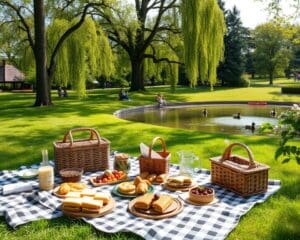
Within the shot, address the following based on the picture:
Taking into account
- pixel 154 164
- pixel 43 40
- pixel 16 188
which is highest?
pixel 43 40

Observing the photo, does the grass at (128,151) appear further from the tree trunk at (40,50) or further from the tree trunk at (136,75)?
the tree trunk at (136,75)

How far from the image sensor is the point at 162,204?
12.1 ft

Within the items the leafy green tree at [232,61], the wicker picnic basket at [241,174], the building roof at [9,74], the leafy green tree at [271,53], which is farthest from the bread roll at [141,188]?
the leafy green tree at [271,53]

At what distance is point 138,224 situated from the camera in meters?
3.54

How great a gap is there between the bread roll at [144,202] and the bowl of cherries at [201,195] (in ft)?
1.67

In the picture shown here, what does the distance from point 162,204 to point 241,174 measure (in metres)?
1.15

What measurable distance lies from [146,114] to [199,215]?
47.2 ft

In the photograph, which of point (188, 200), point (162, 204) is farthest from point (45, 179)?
point (188, 200)

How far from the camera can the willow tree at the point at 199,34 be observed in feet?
59.0

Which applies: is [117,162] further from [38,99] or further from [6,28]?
[6,28]

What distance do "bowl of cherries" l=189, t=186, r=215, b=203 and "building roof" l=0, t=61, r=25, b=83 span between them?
38717 millimetres

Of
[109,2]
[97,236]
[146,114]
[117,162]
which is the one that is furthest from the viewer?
[146,114]

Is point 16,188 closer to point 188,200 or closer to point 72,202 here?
point 72,202

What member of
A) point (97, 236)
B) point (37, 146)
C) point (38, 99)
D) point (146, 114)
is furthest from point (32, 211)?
point (146, 114)
